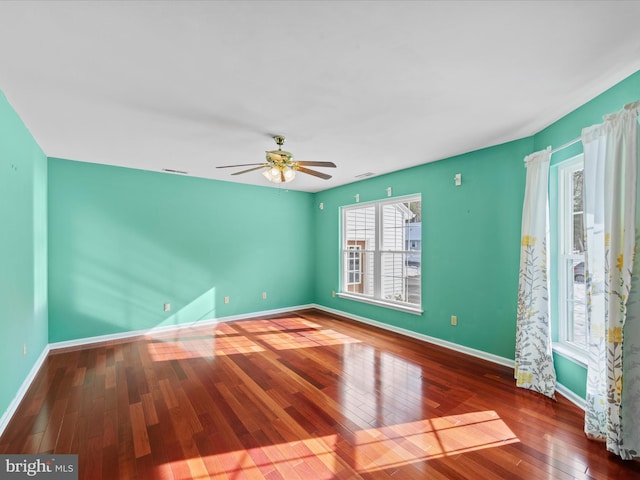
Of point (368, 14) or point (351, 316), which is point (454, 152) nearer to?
point (368, 14)

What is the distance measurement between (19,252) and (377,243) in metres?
4.57

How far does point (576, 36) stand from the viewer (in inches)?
64.1

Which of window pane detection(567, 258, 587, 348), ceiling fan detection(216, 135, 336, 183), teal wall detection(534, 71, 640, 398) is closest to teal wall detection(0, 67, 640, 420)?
teal wall detection(534, 71, 640, 398)

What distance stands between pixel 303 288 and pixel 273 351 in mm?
2603

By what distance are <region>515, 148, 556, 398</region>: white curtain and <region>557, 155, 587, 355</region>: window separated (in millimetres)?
181

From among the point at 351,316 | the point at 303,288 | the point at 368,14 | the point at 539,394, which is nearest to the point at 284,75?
the point at 368,14

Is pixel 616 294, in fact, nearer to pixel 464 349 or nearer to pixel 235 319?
pixel 464 349

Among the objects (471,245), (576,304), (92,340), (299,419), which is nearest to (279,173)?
(299,419)

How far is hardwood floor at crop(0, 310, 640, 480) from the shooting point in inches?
72.5

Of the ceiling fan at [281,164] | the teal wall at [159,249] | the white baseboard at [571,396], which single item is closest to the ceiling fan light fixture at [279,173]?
the ceiling fan at [281,164]

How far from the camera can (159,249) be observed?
4.70 metres

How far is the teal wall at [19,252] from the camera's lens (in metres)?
2.30

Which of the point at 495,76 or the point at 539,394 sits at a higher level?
the point at 495,76

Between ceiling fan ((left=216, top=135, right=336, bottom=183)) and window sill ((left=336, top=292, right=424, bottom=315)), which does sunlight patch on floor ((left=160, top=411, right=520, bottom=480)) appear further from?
ceiling fan ((left=216, top=135, right=336, bottom=183))
